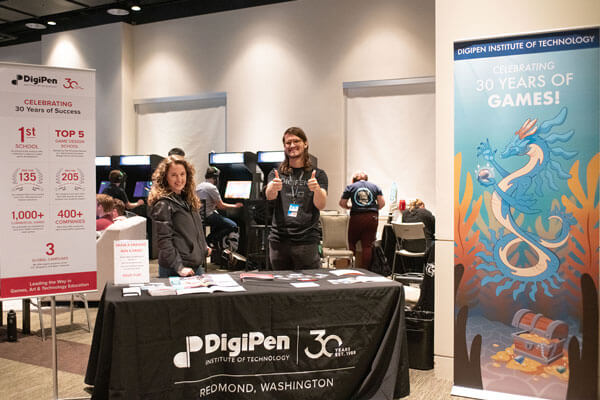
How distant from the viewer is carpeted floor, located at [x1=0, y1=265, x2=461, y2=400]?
2.98m

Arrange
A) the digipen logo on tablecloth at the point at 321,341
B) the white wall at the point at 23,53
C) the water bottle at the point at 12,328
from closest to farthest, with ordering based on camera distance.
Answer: the digipen logo on tablecloth at the point at 321,341
the water bottle at the point at 12,328
the white wall at the point at 23,53

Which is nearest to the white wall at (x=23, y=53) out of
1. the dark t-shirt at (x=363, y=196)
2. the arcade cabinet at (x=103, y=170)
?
the arcade cabinet at (x=103, y=170)

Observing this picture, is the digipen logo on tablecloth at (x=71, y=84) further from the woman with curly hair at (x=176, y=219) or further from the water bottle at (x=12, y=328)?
the water bottle at (x=12, y=328)

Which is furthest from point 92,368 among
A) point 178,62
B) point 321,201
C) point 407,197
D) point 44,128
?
point 178,62

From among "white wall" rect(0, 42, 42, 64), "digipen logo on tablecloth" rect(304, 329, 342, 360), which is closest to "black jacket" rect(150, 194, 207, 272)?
"digipen logo on tablecloth" rect(304, 329, 342, 360)

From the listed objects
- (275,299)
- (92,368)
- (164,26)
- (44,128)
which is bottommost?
(92,368)

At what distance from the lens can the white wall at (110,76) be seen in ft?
31.2

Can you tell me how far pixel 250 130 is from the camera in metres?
8.72

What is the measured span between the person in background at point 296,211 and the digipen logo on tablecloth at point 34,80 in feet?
4.47

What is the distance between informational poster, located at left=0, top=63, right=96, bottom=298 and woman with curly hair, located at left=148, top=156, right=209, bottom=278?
1.25 ft

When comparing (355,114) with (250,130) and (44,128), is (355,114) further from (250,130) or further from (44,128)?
(44,128)

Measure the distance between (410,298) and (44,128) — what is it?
2.74 metres

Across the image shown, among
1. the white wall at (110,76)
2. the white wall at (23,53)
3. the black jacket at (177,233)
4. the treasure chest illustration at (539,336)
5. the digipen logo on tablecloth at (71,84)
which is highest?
the white wall at (23,53)

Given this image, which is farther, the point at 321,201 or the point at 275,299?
the point at 321,201
